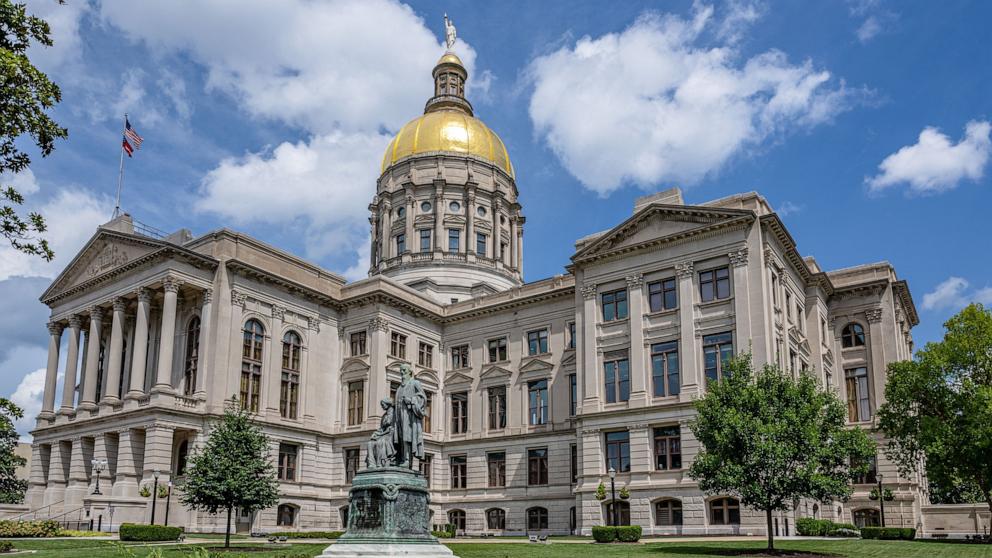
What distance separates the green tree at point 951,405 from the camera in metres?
39.6

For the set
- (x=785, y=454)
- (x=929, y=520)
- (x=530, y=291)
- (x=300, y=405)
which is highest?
(x=530, y=291)

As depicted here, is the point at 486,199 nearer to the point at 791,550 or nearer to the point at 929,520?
the point at 929,520

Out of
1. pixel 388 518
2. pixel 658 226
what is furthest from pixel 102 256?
pixel 388 518

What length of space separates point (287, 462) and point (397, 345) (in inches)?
419

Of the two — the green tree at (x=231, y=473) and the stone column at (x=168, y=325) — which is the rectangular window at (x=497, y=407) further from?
the green tree at (x=231, y=473)

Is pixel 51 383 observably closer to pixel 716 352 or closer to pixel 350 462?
pixel 350 462

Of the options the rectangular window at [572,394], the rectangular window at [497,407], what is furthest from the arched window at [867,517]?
the rectangular window at [497,407]

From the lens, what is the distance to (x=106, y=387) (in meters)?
51.8

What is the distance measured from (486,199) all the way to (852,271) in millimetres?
33891

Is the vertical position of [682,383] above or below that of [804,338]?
below

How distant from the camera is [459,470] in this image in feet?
193

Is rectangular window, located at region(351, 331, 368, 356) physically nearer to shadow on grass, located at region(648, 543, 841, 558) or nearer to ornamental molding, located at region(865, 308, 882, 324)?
shadow on grass, located at region(648, 543, 841, 558)

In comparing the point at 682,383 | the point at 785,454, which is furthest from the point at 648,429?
the point at 785,454

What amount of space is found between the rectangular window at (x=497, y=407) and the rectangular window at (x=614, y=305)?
36.2ft
